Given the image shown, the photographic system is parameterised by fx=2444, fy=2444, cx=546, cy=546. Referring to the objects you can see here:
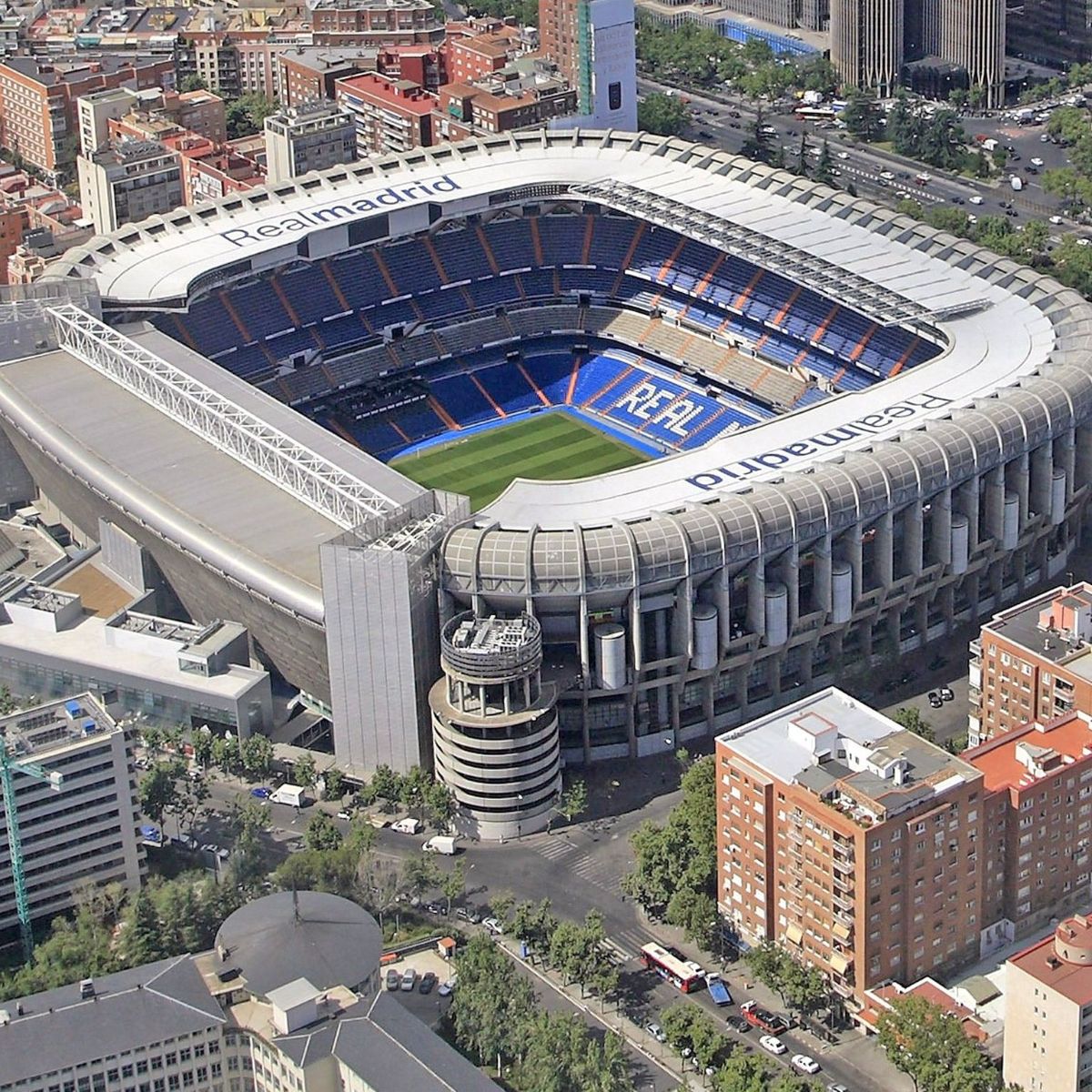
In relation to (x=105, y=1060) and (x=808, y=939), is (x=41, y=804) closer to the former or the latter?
(x=105, y=1060)

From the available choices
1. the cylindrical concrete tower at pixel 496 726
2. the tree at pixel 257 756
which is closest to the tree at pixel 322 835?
the cylindrical concrete tower at pixel 496 726

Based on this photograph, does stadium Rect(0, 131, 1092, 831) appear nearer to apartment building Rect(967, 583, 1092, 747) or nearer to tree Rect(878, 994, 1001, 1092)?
apartment building Rect(967, 583, 1092, 747)

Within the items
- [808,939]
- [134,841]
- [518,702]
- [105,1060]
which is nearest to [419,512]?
[518,702]

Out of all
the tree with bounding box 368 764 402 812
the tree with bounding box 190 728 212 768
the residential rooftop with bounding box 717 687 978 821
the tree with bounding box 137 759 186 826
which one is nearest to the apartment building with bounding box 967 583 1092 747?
the residential rooftop with bounding box 717 687 978 821

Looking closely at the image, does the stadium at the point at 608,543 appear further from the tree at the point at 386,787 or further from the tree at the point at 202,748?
the tree at the point at 202,748

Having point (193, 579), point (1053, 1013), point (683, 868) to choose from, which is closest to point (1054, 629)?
point (683, 868)

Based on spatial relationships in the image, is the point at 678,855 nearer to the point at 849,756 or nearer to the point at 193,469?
the point at 849,756

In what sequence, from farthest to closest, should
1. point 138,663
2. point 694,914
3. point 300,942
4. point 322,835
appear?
1. point 138,663
2. point 322,835
3. point 694,914
4. point 300,942
